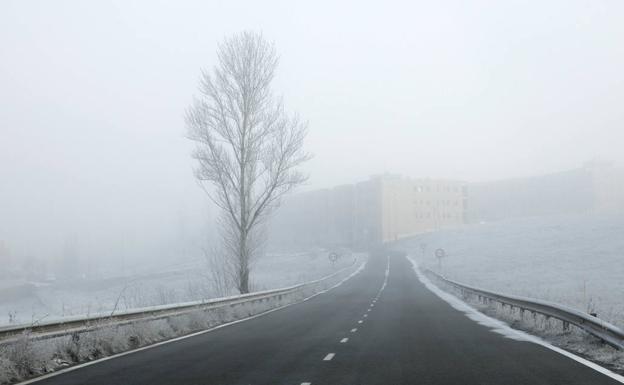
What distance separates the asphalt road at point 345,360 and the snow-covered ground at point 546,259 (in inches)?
455

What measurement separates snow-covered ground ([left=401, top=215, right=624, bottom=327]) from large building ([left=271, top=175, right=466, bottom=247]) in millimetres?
37085

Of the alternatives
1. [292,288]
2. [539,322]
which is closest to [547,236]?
[292,288]

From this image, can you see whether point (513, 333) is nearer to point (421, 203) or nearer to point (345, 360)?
point (345, 360)

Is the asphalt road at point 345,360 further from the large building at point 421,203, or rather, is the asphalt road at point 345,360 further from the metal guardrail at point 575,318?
the large building at point 421,203

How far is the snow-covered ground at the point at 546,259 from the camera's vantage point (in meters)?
40.7

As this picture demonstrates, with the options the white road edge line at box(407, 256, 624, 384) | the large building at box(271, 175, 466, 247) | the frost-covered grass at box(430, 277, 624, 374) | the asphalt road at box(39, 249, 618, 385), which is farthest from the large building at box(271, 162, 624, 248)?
the asphalt road at box(39, 249, 618, 385)

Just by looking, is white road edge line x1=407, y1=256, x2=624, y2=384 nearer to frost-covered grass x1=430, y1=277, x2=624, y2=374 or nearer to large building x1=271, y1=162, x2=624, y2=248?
frost-covered grass x1=430, y1=277, x2=624, y2=374

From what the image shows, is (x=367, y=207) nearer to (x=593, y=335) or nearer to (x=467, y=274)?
(x=467, y=274)

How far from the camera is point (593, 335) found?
547 inches

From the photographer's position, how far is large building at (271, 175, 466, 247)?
535 ft

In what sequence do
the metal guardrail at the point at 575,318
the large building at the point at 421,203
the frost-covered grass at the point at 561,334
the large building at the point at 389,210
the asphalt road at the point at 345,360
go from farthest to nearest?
the large building at the point at 421,203 < the large building at the point at 389,210 < the metal guardrail at the point at 575,318 < the frost-covered grass at the point at 561,334 < the asphalt road at the point at 345,360

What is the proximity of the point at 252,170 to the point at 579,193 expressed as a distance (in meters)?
155

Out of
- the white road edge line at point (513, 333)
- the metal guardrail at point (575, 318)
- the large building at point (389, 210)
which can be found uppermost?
the large building at point (389, 210)

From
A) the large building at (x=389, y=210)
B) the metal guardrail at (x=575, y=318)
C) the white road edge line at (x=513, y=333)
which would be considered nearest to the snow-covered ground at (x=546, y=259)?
the white road edge line at (x=513, y=333)
